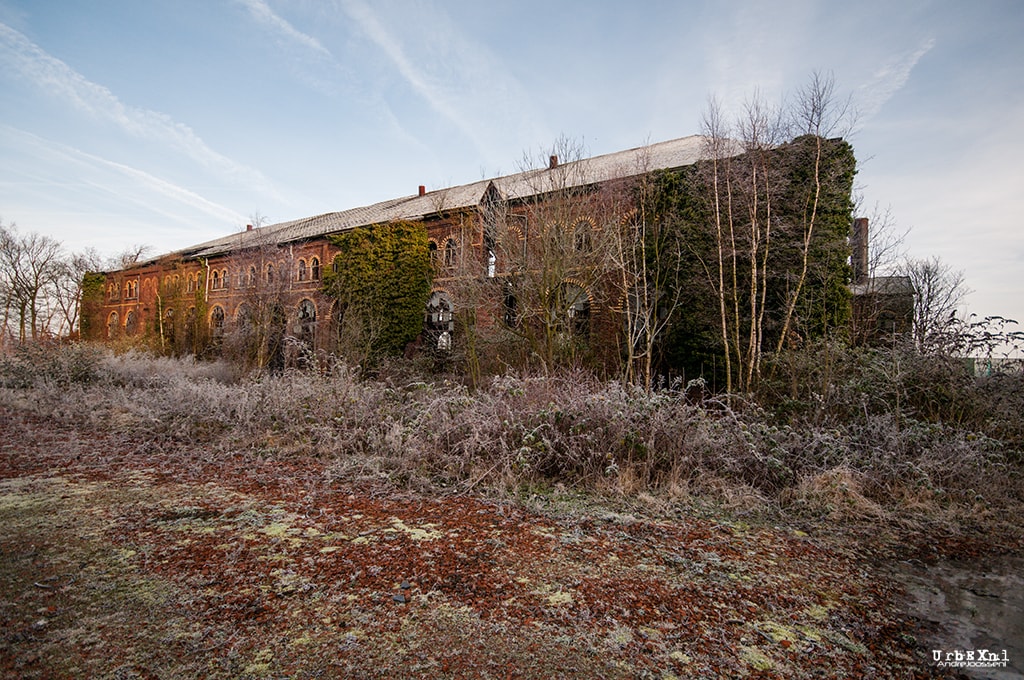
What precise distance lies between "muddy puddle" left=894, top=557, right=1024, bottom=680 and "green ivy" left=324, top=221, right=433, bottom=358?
65.3 feet

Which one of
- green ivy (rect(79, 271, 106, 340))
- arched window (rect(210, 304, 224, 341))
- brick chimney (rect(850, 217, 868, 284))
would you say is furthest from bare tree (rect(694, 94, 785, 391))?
green ivy (rect(79, 271, 106, 340))

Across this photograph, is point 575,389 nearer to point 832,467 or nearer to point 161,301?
point 832,467

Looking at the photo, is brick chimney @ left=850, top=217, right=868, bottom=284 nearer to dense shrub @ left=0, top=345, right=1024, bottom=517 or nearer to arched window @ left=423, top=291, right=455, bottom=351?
arched window @ left=423, top=291, right=455, bottom=351

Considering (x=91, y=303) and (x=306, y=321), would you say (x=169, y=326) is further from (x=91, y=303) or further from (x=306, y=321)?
(x=91, y=303)

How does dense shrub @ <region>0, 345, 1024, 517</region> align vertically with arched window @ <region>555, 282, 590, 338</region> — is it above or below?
below

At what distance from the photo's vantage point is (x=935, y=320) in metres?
7.48

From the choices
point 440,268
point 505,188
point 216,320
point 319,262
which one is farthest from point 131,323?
point 505,188

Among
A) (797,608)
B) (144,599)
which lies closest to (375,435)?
(144,599)

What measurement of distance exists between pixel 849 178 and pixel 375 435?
51.6 ft

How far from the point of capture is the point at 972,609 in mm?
3219

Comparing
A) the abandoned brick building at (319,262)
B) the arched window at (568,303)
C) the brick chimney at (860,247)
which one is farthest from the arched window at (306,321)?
the brick chimney at (860,247)

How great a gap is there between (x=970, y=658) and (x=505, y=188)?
18.0m

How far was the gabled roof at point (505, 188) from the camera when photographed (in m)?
15.3

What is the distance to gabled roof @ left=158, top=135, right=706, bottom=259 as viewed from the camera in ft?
50.2
